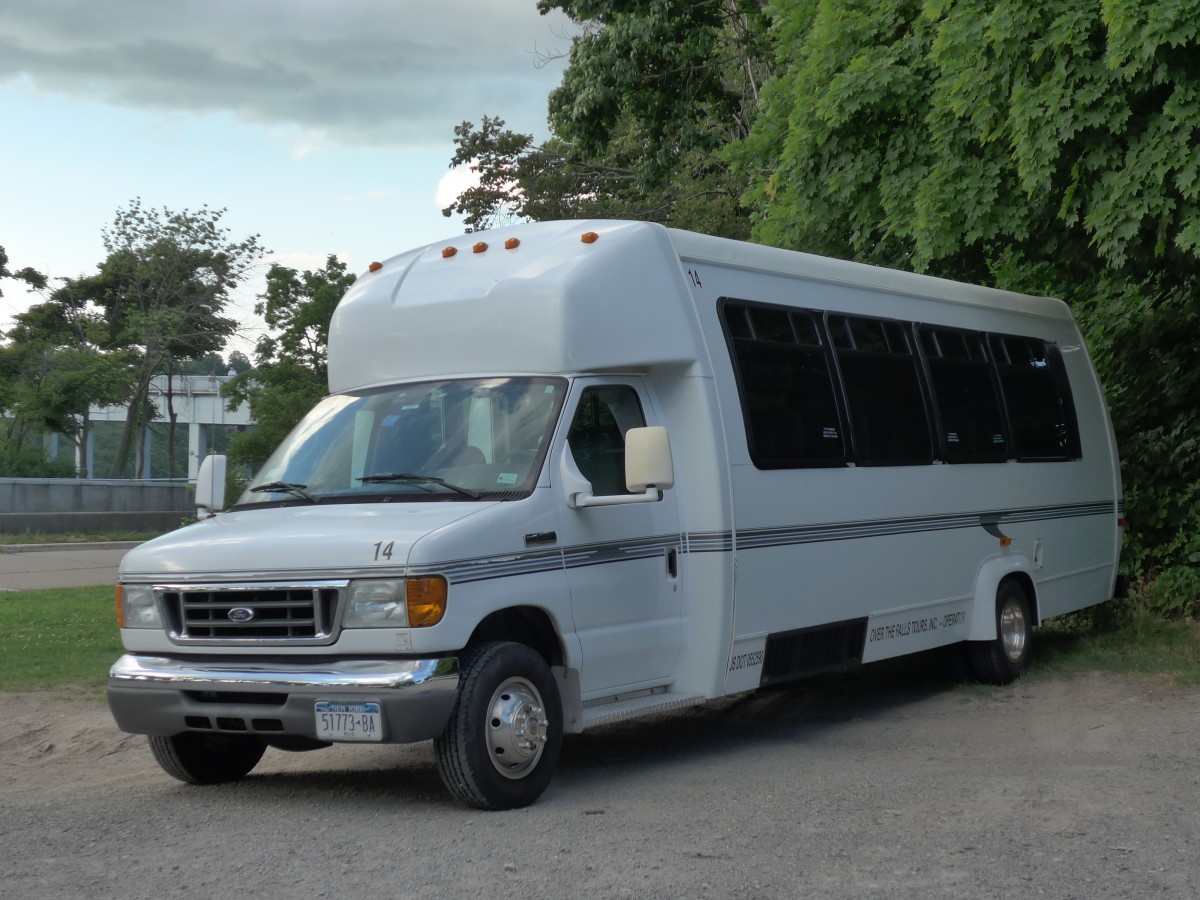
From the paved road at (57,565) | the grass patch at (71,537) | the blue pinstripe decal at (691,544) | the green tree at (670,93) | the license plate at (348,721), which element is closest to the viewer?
the license plate at (348,721)

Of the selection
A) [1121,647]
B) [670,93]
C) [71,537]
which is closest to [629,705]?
[1121,647]

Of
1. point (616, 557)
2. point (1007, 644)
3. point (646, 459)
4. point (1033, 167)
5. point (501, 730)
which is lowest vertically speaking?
point (1007, 644)

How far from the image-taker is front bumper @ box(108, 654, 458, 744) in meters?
6.64

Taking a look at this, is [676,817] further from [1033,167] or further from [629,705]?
[1033,167]

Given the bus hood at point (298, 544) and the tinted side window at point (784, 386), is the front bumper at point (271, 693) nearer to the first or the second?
the bus hood at point (298, 544)

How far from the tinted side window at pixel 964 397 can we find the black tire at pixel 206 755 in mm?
5320

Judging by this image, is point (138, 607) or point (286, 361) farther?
point (286, 361)

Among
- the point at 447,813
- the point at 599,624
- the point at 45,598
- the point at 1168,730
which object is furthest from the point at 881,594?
the point at 45,598

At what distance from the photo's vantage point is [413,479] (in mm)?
7539

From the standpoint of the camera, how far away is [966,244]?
12555mm

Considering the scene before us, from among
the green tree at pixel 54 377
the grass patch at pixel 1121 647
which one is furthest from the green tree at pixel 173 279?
the grass patch at pixel 1121 647

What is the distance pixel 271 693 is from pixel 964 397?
6.20 metres

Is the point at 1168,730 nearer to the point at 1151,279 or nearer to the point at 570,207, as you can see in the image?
the point at 1151,279

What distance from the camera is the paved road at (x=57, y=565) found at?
870 inches
